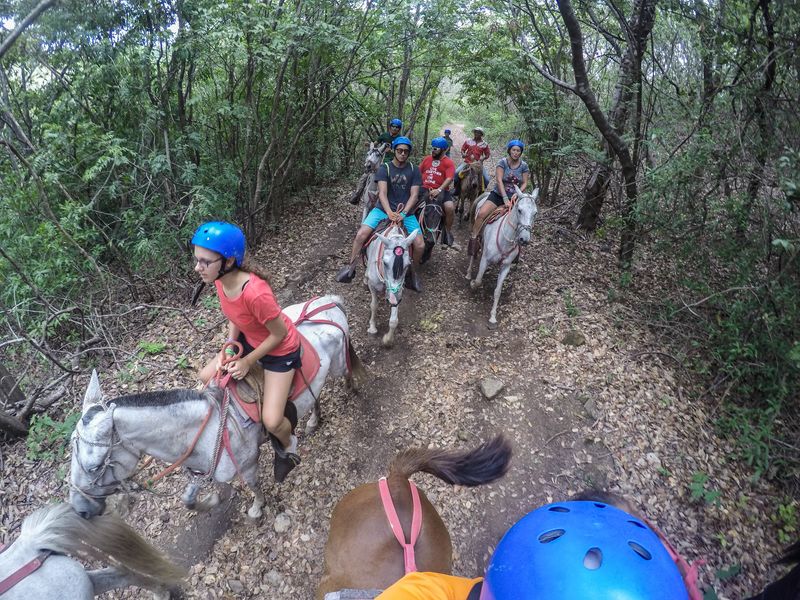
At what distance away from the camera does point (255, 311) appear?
2.96 metres

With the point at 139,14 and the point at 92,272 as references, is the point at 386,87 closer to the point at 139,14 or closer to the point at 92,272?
the point at 139,14

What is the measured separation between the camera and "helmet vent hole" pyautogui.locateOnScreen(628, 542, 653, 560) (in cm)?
156

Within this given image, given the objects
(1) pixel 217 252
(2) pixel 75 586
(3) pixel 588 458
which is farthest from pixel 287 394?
(3) pixel 588 458

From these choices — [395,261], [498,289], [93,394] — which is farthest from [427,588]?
[498,289]

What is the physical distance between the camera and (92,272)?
20.9 feet

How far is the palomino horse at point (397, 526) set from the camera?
2.44m

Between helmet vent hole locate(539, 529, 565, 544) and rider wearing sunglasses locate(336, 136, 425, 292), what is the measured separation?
15.6 ft

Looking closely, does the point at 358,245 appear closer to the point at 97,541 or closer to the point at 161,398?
the point at 161,398

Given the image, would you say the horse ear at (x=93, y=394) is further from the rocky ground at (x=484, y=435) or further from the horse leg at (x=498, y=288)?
the horse leg at (x=498, y=288)

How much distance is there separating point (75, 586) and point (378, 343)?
4232 mm

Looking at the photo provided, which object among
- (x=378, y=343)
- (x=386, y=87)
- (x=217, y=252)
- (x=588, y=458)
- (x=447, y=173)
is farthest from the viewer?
(x=386, y=87)

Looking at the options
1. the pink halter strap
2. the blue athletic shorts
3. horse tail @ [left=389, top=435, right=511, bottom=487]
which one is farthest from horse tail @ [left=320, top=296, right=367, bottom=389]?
the pink halter strap

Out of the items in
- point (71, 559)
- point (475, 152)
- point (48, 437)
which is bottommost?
point (48, 437)

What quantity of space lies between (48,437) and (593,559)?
5.78 metres
